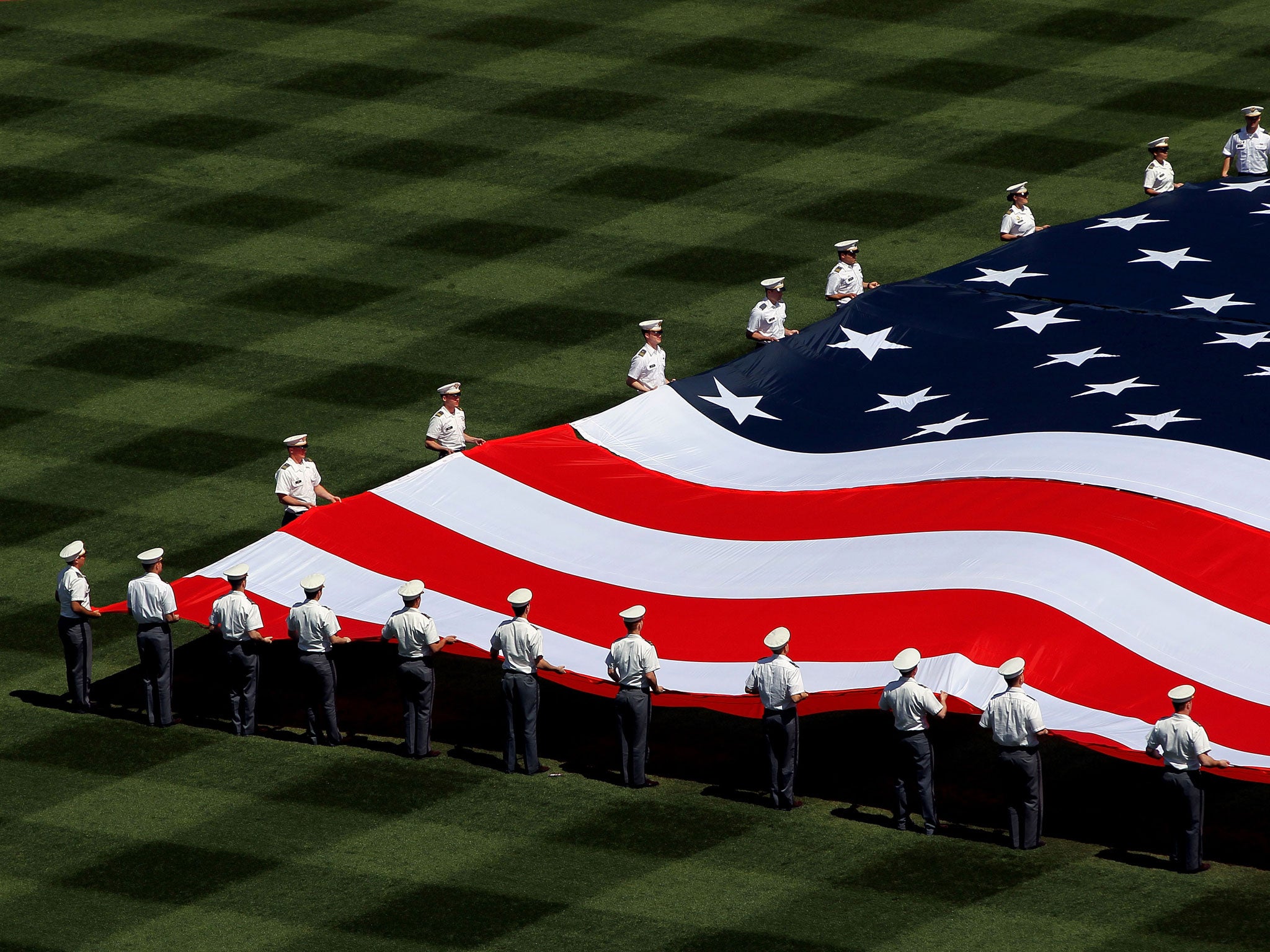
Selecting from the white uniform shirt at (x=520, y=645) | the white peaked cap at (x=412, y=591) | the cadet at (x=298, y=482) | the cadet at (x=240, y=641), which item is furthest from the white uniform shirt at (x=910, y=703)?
the cadet at (x=298, y=482)

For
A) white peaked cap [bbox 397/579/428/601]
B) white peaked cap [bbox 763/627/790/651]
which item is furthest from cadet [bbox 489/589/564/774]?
white peaked cap [bbox 763/627/790/651]

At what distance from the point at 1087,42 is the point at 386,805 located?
20.4 meters

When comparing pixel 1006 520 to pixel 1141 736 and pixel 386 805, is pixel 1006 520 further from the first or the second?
pixel 386 805

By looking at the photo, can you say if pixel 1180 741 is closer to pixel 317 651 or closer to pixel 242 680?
pixel 317 651

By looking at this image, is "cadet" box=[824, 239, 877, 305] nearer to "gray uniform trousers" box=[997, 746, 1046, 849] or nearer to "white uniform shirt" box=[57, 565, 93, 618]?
"white uniform shirt" box=[57, 565, 93, 618]

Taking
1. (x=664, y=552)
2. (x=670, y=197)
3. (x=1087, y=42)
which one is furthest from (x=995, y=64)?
(x=664, y=552)

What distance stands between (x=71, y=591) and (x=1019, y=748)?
7244 mm

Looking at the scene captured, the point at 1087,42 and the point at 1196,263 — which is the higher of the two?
the point at 1087,42

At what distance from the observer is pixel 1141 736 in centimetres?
1413

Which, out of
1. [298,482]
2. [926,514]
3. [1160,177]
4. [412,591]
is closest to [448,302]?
[298,482]

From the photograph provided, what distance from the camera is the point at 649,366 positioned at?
2092cm

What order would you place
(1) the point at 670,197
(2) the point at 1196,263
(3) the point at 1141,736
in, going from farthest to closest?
(1) the point at 670,197
(2) the point at 1196,263
(3) the point at 1141,736

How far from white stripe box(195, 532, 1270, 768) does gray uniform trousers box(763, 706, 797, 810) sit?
0.89ft

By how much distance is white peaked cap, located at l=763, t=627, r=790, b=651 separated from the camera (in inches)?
588
